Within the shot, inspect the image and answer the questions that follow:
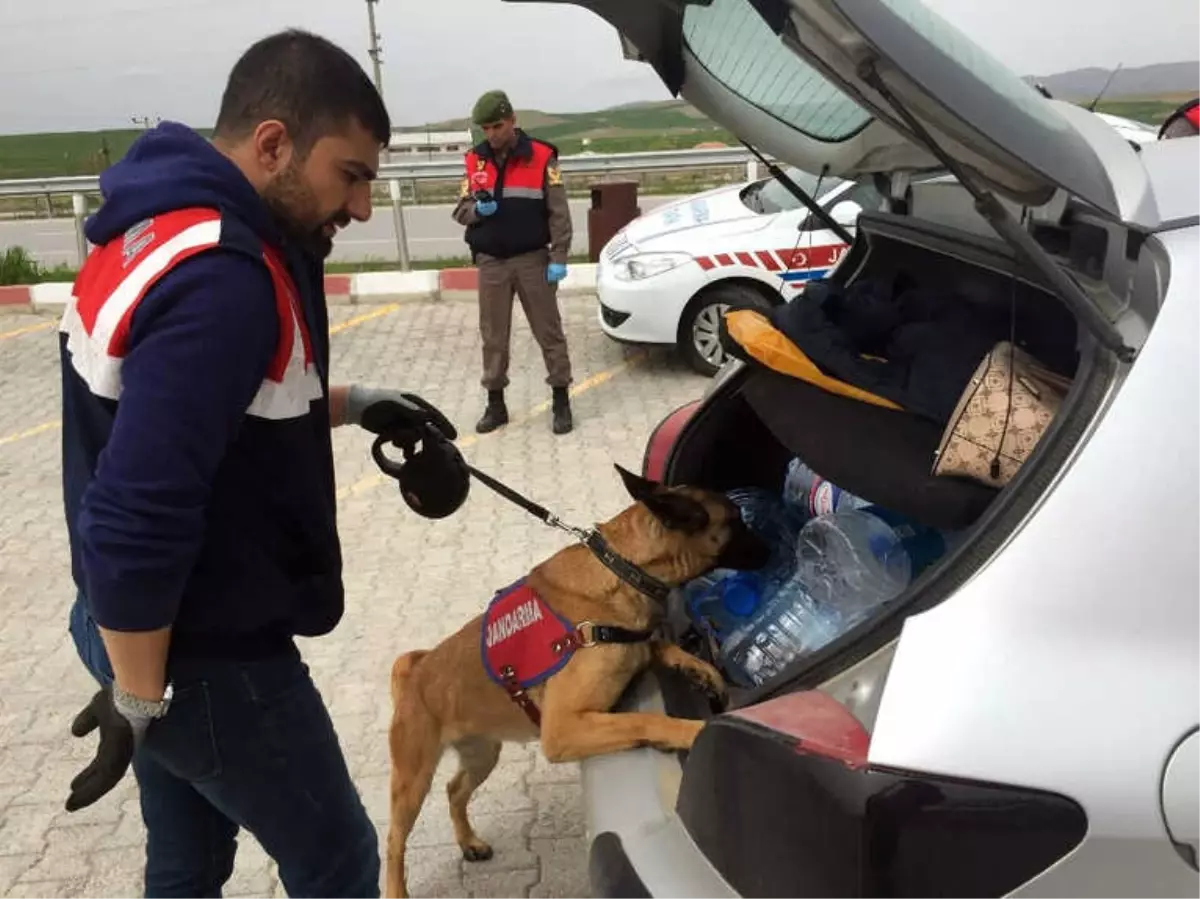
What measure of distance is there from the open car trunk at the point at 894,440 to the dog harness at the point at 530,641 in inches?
8.6

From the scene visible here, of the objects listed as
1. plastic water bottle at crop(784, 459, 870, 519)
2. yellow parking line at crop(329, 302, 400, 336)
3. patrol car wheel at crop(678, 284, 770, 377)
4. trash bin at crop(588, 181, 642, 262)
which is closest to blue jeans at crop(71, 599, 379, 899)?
plastic water bottle at crop(784, 459, 870, 519)

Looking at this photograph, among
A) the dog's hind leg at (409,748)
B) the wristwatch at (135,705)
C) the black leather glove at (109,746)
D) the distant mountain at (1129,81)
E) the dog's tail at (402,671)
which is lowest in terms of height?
the dog's hind leg at (409,748)

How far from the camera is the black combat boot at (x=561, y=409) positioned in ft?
22.9

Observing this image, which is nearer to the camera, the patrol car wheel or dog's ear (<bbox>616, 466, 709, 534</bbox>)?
dog's ear (<bbox>616, 466, 709, 534</bbox>)

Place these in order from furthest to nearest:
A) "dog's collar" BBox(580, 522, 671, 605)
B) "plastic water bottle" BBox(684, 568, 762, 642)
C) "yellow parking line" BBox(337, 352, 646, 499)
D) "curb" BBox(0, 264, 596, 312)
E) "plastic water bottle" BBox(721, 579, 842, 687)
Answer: "curb" BBox(0, 264, 596, 312), "yellow parking line" BBox(337, 352, 646, 499), "plastic water bottle" BBox(684, 568, 762, 642), "dog's collar" BBox(580, 522, 671, 605), "plastic water bottle" BBox(721, 579, 842, 687)

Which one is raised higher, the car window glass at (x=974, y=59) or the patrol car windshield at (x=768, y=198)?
the car window glass at (x=974, y=59)

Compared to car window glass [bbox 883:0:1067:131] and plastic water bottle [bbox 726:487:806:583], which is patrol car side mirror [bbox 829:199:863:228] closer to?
plastic water bottle [bbox 726:487:806:583]

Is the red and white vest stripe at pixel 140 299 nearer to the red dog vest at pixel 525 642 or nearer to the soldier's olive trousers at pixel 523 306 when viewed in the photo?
the red dog vest at pixel 525 642

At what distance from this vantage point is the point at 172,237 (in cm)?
163

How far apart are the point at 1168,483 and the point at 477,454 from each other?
5.50 m

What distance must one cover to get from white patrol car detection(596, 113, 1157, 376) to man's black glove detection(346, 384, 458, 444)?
489 centimetres

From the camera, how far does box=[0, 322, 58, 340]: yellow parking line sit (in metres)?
10.7

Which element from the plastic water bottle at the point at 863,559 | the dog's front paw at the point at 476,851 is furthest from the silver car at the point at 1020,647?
the dog's front paw at the point at 476,851

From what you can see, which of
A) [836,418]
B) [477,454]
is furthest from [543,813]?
[477,454]
